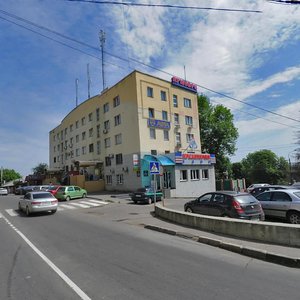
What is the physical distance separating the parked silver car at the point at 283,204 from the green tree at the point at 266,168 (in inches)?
2822

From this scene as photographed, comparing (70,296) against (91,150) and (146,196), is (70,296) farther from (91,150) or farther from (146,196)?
(91,150)

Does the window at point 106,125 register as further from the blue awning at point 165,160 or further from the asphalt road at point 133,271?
the asphalt road at point 133,271

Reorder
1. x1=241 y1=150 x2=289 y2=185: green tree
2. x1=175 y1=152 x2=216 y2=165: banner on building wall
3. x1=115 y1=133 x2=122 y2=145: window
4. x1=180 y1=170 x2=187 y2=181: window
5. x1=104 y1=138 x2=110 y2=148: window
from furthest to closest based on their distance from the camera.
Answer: x1=241 y1=150 x2=289 y2=185: green tree
x1=104 y1=138 x2=110 y2=148: window
x1=115 y1=133 x2=122 y2=145: window
x1=180 y1=170 x2=187 y2=181: window
x1=175 y1=152 x2=216 y2=165: banner on building wall

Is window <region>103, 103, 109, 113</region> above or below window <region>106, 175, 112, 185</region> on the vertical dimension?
above

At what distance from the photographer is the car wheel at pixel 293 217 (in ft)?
42.0

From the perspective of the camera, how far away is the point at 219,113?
5881 cm

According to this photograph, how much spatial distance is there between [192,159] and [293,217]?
25.5 metres

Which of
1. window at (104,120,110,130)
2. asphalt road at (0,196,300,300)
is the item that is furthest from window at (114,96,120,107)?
asphalt road at (0,196,300,300)

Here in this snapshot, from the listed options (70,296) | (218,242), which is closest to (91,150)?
(218,242)

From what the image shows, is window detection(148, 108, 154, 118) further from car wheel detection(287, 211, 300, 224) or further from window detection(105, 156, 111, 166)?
car wheel detection(287, 211, 300, 224)

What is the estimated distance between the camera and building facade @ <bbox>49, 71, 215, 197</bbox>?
1439 inches

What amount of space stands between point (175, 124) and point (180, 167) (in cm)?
776

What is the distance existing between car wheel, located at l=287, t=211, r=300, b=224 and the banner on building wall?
23244 millimetres

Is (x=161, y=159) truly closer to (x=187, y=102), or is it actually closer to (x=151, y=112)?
(x=151, y=112)
